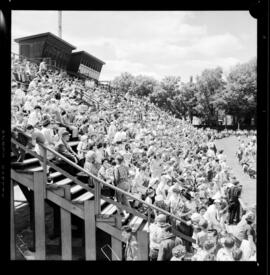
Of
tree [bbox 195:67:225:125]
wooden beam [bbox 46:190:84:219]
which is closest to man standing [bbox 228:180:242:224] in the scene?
tree [bbox 195:67:225:125]

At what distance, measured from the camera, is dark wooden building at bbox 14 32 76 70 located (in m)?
5.19

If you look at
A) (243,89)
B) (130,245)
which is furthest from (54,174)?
(243,89)

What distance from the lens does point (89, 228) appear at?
18.3 feet

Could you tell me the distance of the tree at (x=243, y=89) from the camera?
512 cm

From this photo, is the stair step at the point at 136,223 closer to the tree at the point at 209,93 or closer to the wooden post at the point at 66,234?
the wooden post at the point at 66,234

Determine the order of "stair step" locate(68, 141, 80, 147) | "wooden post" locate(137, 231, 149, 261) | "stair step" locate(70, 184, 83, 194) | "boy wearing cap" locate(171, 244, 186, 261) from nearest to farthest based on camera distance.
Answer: "boy wearing cap" locate(171, 244, 186, 261) → "wooden post" locate(137, 231, 149, 261) → "stair step" locate(70, 184, 83, 194) → "stair step" locate(68, 141, 80, 147)

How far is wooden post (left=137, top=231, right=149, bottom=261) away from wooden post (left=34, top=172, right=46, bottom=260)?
142 centimetres

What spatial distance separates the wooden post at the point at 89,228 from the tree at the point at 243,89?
9.07ft

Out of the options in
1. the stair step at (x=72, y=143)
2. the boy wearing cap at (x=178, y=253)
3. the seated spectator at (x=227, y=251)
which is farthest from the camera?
the stair step at (x=72, y=143)

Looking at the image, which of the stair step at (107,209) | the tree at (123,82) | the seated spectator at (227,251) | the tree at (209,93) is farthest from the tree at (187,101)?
the seated spectator at (227,251)

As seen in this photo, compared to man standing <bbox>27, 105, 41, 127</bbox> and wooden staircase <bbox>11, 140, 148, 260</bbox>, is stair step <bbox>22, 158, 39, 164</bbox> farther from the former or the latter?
man standing <bbox>27, 105, 41, 127</bbox>

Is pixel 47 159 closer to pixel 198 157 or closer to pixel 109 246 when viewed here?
pixel 109 246
